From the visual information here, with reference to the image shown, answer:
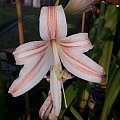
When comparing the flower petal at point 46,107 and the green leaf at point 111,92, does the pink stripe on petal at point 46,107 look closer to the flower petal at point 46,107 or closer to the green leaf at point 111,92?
the flower petal at point 46,107

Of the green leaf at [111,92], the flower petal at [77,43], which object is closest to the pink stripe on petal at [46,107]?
the flower petal at [77,43]

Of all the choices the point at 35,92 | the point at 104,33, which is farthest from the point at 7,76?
the point at 104,33

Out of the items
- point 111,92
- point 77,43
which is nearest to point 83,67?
point 77,43

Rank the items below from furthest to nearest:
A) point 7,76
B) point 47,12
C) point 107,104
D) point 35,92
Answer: point 7,76
point 35,92
point 107,104
point 47,12

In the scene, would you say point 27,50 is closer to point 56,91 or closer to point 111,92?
point 56,91

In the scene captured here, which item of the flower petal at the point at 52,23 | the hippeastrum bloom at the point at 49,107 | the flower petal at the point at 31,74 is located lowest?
the hippeastrum bloom at the point at 49,107

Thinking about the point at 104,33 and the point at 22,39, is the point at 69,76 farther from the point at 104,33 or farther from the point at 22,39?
the point at 104,33
